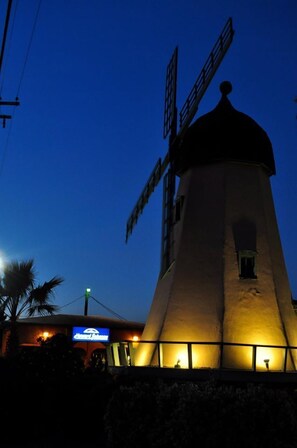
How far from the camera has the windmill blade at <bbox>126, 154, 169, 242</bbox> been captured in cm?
2013

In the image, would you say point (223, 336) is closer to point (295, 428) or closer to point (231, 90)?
point (295, 428)

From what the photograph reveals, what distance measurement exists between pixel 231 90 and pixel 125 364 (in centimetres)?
1028

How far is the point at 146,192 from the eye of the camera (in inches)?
838

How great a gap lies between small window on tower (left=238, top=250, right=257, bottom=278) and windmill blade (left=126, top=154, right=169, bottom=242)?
571 cm

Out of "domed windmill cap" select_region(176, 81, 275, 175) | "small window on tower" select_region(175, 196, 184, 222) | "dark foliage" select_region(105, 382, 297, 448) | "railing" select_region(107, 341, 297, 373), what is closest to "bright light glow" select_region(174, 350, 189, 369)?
"railing" select_region(107, 341, 297, 373)

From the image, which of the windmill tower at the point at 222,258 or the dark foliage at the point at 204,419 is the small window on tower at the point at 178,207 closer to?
the windmill tower at the point at 222,258

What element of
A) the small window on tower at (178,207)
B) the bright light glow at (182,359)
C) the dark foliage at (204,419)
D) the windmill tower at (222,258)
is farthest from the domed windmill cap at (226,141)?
the dark foliage at (204,419)

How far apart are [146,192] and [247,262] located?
7087mm

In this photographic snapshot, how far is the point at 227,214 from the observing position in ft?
52.3

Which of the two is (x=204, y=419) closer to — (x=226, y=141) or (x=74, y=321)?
(x=226, y=141)

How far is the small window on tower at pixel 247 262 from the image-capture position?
604 inches

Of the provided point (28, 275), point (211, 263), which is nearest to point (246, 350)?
point (211, 263)

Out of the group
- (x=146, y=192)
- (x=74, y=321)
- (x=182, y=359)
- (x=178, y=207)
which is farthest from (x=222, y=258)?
(x=74, y=321)

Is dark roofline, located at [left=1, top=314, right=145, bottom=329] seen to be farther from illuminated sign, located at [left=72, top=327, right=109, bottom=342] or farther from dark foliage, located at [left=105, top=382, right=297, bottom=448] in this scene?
dark foliage, located at [left=105, top=382, right=297, bottom=448]
